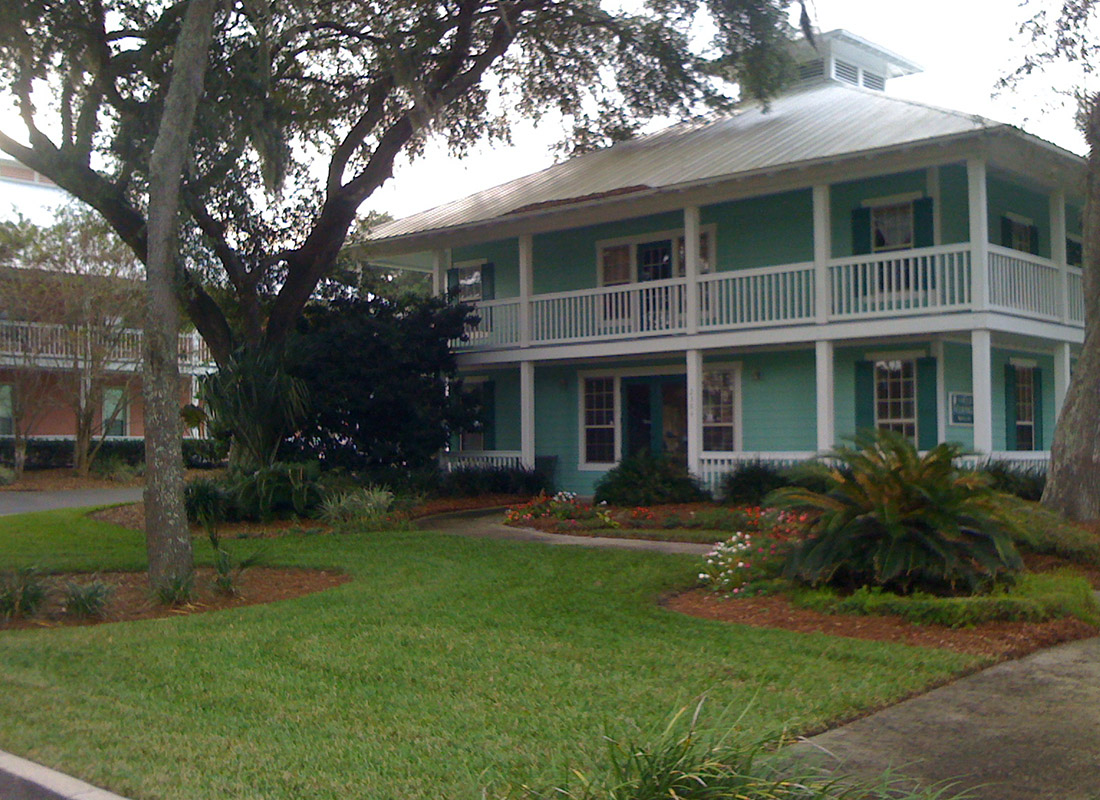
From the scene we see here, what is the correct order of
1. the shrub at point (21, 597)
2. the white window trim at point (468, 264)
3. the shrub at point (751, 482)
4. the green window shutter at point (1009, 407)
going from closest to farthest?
the shrub at point (21, 597), the shrub at point (751, 482), the green window shutter at point (1009, 407), the white window trim at point (468, 264)

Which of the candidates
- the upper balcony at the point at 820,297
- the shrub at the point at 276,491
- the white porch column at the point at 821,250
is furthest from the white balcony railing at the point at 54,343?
the white porch column at the point at 821,250

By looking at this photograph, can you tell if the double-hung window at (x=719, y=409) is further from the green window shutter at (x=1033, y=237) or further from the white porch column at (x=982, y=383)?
the green window shutter at (x=1033, y=237)

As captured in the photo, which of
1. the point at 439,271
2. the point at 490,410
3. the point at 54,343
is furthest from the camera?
the point at 54,343

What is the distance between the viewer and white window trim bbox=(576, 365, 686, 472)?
20816mm

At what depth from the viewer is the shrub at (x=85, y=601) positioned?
9367 millimetres

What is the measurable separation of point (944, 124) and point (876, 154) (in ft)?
3.76

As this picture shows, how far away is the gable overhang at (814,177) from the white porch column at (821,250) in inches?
10.2

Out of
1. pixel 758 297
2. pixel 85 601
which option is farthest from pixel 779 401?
pixel 85 601

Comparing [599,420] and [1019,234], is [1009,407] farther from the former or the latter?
[599,420]

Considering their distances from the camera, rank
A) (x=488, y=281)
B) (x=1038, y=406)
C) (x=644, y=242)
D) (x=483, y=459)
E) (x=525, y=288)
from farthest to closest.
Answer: (x=488, y=281) → (x=483, y=459) → (x=525, y=288) → (x=644, y=242) → (x=1038, y=406)

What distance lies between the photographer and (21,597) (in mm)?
9336

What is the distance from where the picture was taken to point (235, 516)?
1669 centimetres

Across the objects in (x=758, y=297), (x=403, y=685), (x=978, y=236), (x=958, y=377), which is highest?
(x=978, y=236)

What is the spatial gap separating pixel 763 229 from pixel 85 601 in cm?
1340
